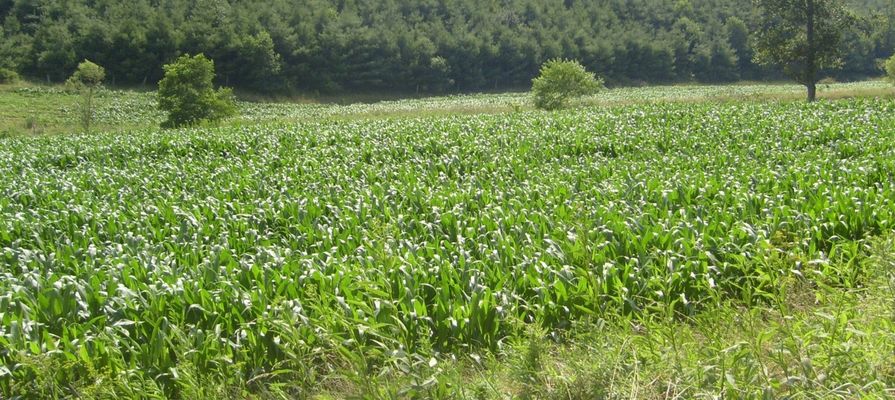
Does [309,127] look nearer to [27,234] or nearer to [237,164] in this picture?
[237,164]

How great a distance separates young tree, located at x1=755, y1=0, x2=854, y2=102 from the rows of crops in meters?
16.0

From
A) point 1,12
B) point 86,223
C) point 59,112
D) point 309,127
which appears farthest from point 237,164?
point 1,12

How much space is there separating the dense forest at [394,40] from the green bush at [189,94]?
32.0 metres

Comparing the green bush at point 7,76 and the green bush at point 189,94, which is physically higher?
the green bush at point 7,76

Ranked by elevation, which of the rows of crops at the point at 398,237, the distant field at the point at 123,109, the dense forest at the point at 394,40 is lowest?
the rows of crops at the point at 398,237

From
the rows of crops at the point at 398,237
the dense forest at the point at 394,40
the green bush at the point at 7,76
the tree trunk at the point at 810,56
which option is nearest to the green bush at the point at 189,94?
the rows of crops at the point at 398,237

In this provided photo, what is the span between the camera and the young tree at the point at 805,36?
31516 mm

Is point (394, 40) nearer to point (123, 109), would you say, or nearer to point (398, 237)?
point (123, 109)

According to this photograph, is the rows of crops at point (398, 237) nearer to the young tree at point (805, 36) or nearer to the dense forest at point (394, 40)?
the young tree at point (805, 36)

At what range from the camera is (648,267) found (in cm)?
557

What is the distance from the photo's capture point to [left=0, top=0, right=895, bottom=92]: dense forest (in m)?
65.1

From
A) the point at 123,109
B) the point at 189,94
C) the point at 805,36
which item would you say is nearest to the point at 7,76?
the point at 123,109

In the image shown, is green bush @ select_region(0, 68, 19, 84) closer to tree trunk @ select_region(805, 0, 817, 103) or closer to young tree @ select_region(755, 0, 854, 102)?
young tree @ select_region(755, 0, 854, 102)

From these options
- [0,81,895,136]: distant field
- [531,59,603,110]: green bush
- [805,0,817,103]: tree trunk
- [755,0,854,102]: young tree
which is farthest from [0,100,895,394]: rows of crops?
[531,59,603,110]: green bush
